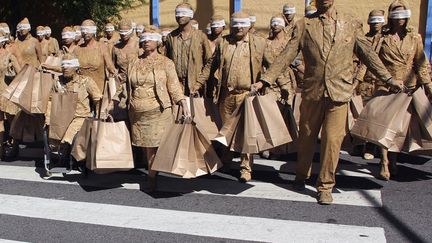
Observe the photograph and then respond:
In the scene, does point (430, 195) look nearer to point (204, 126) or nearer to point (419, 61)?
point (419, 61)

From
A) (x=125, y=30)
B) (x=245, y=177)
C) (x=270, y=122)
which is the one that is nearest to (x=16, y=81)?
(x=125, y=30)

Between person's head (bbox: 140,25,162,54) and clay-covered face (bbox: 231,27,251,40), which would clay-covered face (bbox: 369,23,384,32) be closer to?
clay-covered face (bbox: 231,27,251,40)

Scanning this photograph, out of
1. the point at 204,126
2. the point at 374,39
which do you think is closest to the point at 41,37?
the point at 204,126

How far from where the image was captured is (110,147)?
5375 mm

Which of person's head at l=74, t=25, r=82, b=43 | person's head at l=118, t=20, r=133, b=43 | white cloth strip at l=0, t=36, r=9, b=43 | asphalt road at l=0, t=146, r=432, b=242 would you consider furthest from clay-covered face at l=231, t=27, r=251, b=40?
white cloth strip at l=0, t=36, r=9, b=43

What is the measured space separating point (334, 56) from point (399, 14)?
1.46 metres

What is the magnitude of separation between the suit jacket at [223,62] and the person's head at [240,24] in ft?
0.39

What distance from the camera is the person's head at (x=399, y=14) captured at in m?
5.73

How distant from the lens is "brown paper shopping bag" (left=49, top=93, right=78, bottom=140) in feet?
19.6

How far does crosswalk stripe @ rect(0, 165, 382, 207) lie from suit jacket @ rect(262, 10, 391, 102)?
3.57 feet

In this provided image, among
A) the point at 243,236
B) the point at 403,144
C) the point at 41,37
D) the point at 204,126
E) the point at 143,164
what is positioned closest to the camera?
the point at 243,236

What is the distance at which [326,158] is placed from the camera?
199 inches

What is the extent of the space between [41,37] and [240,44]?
5.73 metres

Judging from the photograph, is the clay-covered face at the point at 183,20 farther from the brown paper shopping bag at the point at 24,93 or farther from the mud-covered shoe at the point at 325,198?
the mud-covered shoe at the point at 325,198
